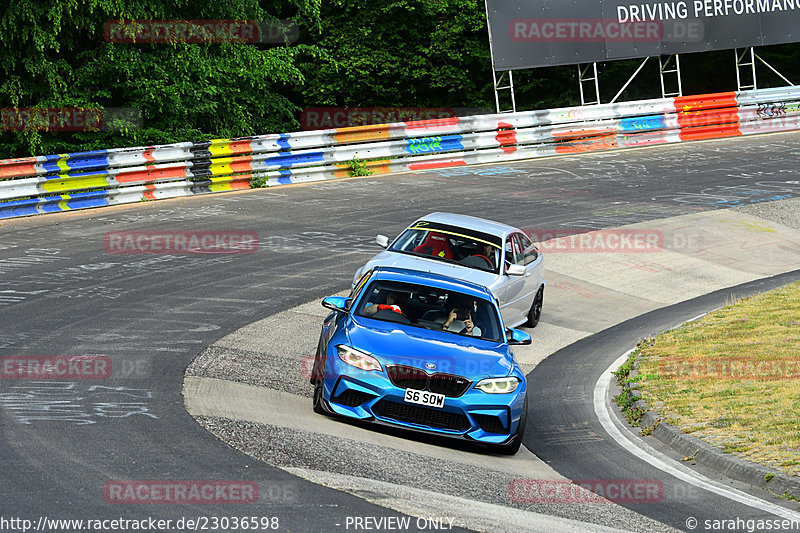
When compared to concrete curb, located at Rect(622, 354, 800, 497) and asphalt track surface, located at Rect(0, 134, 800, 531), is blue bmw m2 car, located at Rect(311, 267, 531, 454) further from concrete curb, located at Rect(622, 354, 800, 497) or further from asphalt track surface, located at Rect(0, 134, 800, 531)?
concrete curb, located at Rect(622, 354, 800, 497)

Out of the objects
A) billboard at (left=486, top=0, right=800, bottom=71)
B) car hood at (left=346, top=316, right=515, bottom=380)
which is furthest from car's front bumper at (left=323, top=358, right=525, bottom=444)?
billboard at (left=486, top=0, right=800, bottom=71)

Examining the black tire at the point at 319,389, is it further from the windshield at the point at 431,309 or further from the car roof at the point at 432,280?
the car roof at the point at 432,280

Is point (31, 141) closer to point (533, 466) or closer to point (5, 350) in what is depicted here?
point (5, 350)

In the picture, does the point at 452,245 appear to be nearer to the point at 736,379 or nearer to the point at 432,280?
the point at 432,280

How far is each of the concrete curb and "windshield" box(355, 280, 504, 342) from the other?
1947 millimetres

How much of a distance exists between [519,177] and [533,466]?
1832 cm

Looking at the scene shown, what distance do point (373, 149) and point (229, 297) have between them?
501 inches

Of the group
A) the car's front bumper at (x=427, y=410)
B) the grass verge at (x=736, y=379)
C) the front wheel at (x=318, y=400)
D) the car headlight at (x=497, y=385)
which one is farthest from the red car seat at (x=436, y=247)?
the car's front bumper at (x=427, y=410)

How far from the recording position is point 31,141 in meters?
22.9

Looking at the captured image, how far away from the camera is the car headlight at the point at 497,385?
9.45m

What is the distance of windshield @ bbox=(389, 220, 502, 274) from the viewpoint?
1425 cm

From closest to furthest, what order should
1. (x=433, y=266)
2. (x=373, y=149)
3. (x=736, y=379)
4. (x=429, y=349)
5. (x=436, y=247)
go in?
1. (x=429, y=349)
2. (x=736, y=379)
3. (x=433, y=266)
4. (x=436, y=247)
5. (x=373, y=149)

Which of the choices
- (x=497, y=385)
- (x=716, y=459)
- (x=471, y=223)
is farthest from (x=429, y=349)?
(x=471, y=223)

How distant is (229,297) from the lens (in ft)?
49.1
